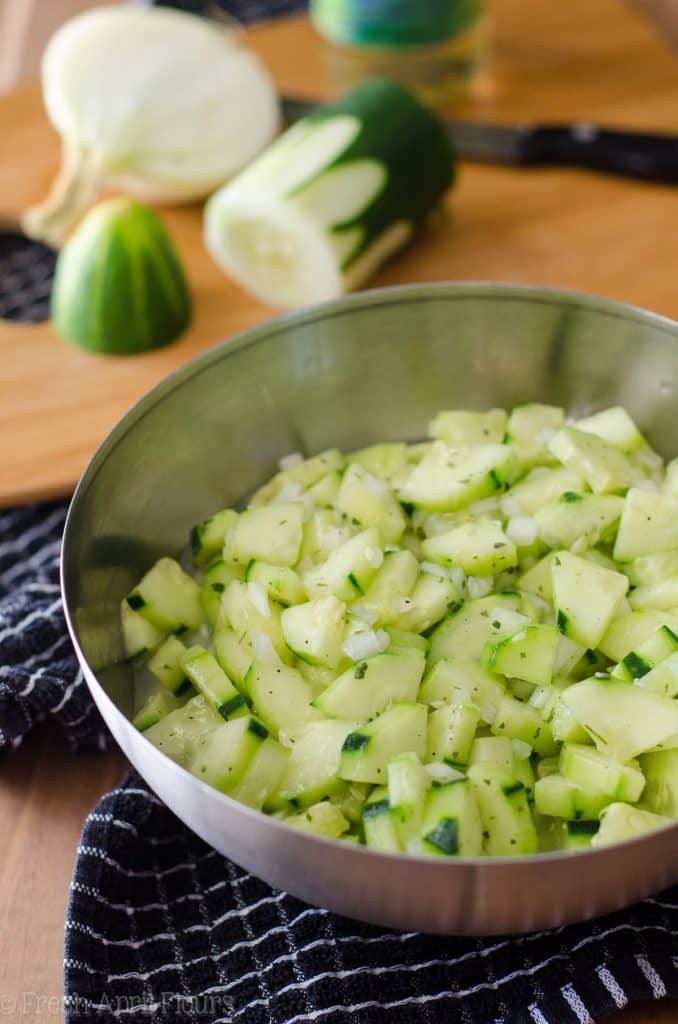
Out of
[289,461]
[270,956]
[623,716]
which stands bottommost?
[270,956]

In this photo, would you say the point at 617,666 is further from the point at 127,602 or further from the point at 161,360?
the point at 161,360

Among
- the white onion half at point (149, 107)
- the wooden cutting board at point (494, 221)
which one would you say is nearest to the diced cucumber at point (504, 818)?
the wooden cutting board at point (494, 221)

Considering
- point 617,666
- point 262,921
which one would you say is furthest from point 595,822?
point 262,921

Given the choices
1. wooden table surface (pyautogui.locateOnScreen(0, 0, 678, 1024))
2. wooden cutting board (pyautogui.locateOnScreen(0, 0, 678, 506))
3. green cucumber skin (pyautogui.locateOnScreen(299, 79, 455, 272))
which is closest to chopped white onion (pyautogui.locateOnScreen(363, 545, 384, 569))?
wooden table surface (pyautogui.locateOnScreen(0, 0, 678, 1024))

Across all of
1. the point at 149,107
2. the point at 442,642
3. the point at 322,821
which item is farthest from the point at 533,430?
the point at 149,107

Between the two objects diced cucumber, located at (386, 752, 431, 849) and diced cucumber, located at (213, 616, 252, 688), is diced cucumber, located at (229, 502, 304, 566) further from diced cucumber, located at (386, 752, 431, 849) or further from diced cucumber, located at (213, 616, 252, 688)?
diced cucumber, located at (386, 752, 431, 849)

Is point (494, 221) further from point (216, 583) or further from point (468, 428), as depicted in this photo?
point (216, 583)
